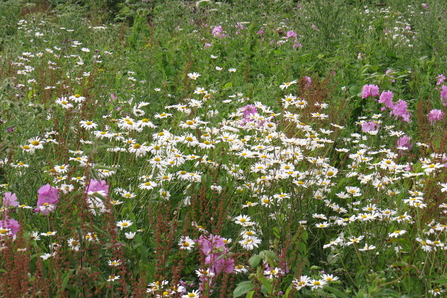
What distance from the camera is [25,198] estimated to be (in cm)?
255

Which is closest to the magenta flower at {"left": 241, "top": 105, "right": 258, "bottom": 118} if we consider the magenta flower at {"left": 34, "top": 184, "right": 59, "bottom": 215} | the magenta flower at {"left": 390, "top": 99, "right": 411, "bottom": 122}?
the magenta flower at {"left": 390, "top": 99, "right": 411, "bottom": 122}

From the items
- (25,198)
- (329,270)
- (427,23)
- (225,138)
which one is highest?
(427,23)

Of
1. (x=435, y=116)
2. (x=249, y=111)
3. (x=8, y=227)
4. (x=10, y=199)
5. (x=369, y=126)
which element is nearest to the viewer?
(x=8, y=227)

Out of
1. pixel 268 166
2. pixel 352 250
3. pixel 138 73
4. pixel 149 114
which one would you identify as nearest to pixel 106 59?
pixel 138 73

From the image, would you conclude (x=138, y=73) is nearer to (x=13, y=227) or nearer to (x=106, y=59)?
(x=106, y=59)

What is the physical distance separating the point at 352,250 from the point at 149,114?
1.94 meters

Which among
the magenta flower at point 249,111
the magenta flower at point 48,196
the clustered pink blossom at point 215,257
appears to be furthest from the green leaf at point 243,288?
the magenta flower at point 249,111

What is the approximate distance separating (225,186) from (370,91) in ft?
6.93

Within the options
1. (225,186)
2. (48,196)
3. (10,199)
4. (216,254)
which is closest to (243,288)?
(216,254)

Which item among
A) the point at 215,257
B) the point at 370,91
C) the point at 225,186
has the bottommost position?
the point at 215,257

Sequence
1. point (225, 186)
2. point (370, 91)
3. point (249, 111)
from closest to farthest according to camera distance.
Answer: point (225, 186)
point (249, 111)
point (370, 91)

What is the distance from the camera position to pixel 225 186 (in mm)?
2584

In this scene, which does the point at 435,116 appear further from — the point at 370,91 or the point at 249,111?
the point at 249,111

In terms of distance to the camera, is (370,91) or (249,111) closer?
(249,111)
